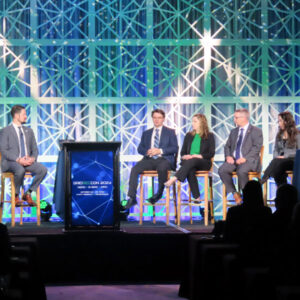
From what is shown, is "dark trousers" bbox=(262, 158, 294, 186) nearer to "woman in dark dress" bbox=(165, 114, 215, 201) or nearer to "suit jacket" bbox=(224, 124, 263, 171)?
"suit jacket" bbox=(224, 124, 263, 171)

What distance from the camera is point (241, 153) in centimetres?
739

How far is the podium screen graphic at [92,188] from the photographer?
19.7 ft

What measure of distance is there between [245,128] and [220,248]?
369cm

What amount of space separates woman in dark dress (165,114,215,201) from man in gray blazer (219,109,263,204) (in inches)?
8.3

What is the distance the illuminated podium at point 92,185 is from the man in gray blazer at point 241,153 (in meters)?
1.66

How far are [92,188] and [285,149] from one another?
247cm

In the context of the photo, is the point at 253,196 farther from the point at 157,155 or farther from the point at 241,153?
the point at 157,155

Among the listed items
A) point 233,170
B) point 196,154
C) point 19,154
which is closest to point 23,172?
point 19,154

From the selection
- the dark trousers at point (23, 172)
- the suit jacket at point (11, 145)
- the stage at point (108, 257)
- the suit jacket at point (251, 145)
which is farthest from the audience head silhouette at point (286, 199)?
the suit jacket at point (11, 145)

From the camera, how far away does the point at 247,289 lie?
2.87 metres

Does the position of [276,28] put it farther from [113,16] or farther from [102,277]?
[102,277]

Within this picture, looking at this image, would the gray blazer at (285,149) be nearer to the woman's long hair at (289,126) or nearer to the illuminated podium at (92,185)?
the woman's long hair at (289,126)

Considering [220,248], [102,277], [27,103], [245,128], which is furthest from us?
[27,103]

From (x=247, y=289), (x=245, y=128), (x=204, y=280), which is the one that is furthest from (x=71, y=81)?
(x=247, y=289)
